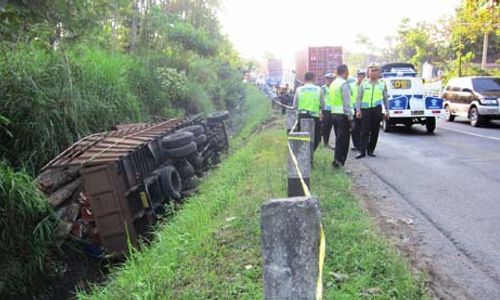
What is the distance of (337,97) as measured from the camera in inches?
351

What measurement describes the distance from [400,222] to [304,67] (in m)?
22.7

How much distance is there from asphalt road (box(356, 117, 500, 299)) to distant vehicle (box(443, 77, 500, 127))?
3293mm

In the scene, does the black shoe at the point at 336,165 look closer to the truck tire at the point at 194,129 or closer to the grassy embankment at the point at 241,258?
the grassy embankment at the point at 241,258

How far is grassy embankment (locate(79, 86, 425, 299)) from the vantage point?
3.82 meters

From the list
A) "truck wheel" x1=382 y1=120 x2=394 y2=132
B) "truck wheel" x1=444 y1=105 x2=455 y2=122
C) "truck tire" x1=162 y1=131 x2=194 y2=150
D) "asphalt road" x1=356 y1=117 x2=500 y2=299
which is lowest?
"truck wheel" x1=444 y1=105 x2=455 y2=122

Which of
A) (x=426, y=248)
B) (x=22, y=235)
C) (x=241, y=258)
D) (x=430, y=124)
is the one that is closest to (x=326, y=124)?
(x=430, y=124)

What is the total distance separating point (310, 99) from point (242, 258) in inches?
217

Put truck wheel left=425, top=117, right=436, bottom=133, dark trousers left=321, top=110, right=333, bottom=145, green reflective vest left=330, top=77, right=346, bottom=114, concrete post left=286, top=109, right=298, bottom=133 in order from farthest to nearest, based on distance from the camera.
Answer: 1. truck wheel left=425, top=117, right=436, bottom=133
2. dark trousers left=321, top=110, right=333, bottom=145
3. concrete post left=286, top=109, right=298, bottom=133
4. green reflective vest left=330, top=77, right=346, bottom=114

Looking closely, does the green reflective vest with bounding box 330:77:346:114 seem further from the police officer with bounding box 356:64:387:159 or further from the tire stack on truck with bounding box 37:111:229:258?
the tire stack on truck with bounding box 37:111:229:258

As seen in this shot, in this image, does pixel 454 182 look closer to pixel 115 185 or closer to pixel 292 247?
pixel 115 185

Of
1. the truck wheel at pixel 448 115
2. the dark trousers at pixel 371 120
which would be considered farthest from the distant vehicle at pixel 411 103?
the truck wheel at pixel 448 115

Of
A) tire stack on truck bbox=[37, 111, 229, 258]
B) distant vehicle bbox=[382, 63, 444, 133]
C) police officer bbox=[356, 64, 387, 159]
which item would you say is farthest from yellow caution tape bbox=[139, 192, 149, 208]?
distant vehicle bbox=[382, 63, 444, 133]

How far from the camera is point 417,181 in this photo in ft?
27.1

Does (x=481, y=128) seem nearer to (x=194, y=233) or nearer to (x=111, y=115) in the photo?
(x=111, y=115)
